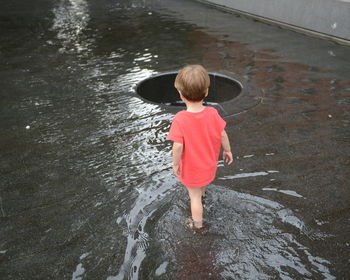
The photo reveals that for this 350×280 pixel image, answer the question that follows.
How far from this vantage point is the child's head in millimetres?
2664

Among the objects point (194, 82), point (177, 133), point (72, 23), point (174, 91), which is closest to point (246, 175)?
point (177, 133)

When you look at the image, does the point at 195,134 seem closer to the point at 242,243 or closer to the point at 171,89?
the point at 242,243

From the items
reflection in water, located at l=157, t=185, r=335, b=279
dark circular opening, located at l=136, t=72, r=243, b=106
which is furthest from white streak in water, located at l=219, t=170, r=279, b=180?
dark circular opening, located at l=136, t=72, r=243, b=106

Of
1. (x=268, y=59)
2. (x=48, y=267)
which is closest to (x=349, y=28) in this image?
(x=268, y=59)

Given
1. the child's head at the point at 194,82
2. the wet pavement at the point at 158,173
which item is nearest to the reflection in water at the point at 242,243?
the wet pavement at the point at 158,173

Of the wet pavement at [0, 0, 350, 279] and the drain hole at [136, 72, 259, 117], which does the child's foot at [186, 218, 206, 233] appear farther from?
the drain hole at [136, 72, 259, 117]

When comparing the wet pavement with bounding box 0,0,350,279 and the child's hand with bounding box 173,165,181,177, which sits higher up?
the child's hand with bounding box 173,165,181,177

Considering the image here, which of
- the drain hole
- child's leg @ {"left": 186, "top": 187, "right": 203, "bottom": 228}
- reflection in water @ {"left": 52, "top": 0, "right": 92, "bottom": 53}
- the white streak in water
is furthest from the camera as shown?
reflection in water @ {"left": 52, "top": 0, "right": 92, "bottom": 53}

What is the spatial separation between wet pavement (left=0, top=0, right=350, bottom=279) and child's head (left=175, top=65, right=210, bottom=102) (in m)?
1.20

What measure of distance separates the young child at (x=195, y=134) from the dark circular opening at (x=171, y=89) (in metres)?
3.40

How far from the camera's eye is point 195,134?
287cm

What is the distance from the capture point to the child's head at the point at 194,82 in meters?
2.66

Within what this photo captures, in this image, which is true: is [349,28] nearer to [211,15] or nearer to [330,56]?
[330,56]

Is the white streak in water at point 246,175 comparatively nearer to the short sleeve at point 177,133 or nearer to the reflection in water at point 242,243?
Result: the reflection in water at point 242,243
